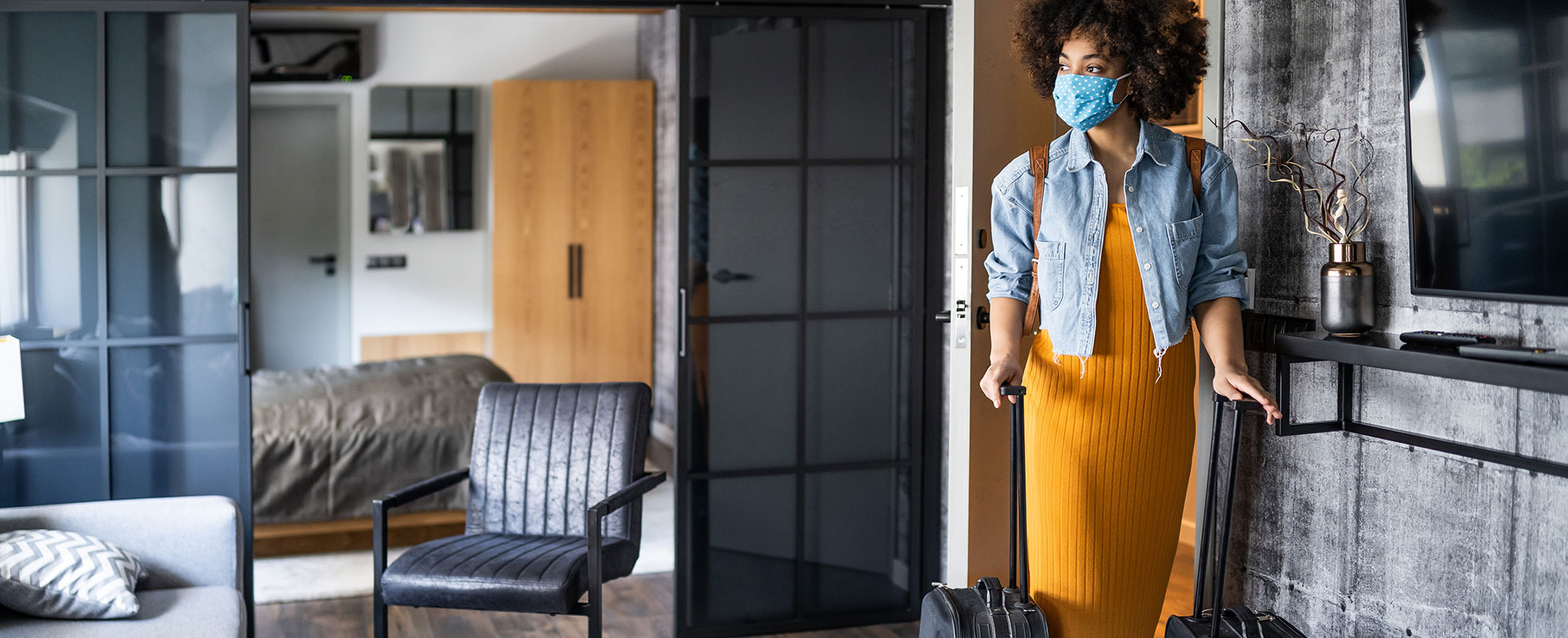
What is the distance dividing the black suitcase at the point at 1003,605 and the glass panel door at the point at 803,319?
1397mm

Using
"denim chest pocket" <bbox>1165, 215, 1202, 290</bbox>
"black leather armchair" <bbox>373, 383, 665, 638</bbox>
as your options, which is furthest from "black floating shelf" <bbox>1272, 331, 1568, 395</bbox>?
"black leather armchair" <bbox>373, 383, 665, 638</bbox>

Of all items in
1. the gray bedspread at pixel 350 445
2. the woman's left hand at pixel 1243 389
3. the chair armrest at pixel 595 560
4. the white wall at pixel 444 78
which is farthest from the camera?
the white wall at pixel 444 78

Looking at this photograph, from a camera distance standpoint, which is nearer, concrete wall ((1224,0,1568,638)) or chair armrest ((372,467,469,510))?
concrete wall ((1224,0,1568,638))

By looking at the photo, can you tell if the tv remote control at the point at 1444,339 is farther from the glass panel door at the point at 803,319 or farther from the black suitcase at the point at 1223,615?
the glass panel door at the point at 803,319

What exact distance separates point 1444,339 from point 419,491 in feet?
7.54

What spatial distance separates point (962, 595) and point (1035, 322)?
0.52 meters

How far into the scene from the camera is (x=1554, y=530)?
1.75 m

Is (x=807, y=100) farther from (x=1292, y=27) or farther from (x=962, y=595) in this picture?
(x=962, y=595)

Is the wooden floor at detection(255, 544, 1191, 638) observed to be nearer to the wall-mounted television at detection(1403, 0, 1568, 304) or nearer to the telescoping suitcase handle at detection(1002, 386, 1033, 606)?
the telescoping suitcase handle at detection(1002, 386, 1033, 606)

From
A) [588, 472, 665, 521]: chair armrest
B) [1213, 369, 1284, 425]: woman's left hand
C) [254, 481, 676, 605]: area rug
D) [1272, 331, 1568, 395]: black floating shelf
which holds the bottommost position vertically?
[254, 481, 676, 605]: area rug

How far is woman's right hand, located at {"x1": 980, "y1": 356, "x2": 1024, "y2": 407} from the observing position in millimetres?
1995

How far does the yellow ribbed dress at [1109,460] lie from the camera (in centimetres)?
197

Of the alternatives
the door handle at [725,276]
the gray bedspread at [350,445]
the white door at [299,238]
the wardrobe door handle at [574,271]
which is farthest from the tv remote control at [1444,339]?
the white door at [299,238]

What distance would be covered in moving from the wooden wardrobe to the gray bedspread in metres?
1.97
